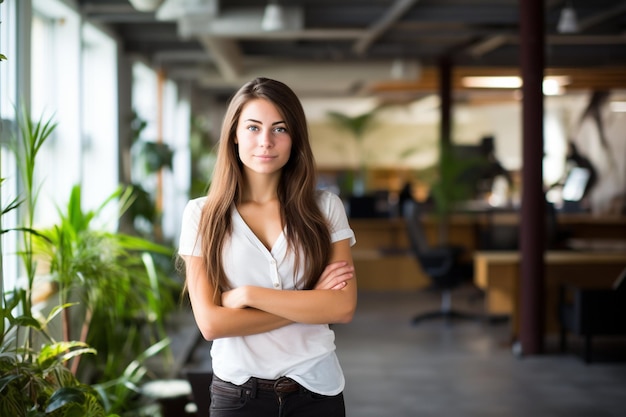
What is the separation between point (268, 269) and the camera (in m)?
2.18

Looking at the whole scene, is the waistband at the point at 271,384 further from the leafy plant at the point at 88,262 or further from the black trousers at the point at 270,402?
the leafy plant at the point at 88,262

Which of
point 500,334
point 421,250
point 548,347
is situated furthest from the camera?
point 421,250

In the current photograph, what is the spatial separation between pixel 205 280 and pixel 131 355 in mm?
4397

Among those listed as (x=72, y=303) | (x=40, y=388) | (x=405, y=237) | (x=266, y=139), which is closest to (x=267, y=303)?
(x=266, y=139)

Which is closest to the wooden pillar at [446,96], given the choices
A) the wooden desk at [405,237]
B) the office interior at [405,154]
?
the office interior at [405,154]

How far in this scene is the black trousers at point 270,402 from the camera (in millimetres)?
2111

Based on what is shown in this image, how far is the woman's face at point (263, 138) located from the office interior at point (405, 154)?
92 cm

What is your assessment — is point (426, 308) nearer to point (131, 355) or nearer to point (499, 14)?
point (499, 14)

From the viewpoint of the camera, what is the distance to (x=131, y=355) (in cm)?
637

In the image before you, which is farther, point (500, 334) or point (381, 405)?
point (500, 334)

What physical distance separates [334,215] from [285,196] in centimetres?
14

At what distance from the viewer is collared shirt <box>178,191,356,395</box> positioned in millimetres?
2125

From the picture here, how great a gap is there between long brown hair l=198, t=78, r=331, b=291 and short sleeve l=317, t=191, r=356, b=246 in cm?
2

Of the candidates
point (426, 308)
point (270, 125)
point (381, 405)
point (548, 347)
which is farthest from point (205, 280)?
point (426, 308)
